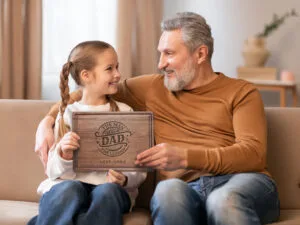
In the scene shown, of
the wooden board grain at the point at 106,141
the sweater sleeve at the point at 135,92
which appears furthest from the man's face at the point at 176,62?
the wooden board grain at the point at 106,141

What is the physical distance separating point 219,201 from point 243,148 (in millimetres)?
288

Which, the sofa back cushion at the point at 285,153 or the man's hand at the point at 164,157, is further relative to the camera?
the sofa back cushion at the point at 285,153

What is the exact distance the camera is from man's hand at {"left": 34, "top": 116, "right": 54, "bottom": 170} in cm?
220

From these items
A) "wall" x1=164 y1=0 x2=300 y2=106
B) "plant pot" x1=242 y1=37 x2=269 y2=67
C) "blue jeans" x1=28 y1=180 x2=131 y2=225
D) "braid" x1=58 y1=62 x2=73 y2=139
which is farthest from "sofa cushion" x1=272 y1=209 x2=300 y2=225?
"wall" x1=164 y1=0 x2=300 y2=106

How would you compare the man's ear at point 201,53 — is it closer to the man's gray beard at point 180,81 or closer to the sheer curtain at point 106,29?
the man's gray beard at point 180,81

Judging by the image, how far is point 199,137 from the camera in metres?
2.23

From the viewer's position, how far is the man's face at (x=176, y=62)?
7.55ft

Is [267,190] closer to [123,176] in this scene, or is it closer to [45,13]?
[123,176]

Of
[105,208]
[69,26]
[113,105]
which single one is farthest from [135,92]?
[69,26]

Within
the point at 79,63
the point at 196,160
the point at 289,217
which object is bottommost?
the point at 289,217

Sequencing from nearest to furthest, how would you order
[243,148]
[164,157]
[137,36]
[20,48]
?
1. [164,157]
2. [243,148]
3. [20,48]
4. [137,36]

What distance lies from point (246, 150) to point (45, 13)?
2035 mm

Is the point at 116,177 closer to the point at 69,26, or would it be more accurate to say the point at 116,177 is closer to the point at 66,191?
the point at 66,191

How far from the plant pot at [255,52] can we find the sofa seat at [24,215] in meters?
1.90
